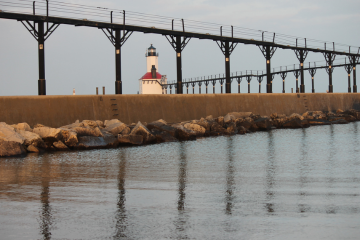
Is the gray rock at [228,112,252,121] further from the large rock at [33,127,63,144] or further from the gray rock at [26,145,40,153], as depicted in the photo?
the gray rock at [26,145,40,153]

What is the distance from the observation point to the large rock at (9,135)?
13.5 meters

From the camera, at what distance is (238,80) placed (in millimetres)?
83000

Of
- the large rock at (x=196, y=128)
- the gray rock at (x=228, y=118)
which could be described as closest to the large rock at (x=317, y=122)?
the gray rock at (x=228, y=118)

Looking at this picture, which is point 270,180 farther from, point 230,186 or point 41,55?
point 41,55

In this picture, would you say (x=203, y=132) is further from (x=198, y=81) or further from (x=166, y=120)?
(x=198, y=81)

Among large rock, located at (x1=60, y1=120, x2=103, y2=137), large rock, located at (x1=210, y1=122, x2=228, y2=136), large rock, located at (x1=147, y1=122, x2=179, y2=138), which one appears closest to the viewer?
large rock, located at (x1=60, y1=120, x2=103, y2=137)

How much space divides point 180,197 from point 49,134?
9385 mm

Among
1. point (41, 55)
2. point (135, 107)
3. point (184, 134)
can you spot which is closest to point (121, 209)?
point (184, 134)

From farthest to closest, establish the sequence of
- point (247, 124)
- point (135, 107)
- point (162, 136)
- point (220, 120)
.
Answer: point (247, 124) < point (220, 120) < point (135, 107) < point (162, 136)

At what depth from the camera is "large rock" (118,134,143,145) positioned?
653 inches

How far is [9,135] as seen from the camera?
13617 mm

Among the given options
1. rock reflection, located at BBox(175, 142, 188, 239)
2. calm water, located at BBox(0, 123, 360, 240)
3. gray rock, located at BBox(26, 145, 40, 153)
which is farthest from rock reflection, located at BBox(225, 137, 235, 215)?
gray rock, located at BBox(26, 145, 40, 153)

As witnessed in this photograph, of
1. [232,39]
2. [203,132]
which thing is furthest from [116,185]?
[232,39]

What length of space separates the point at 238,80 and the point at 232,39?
5011 centimetres
